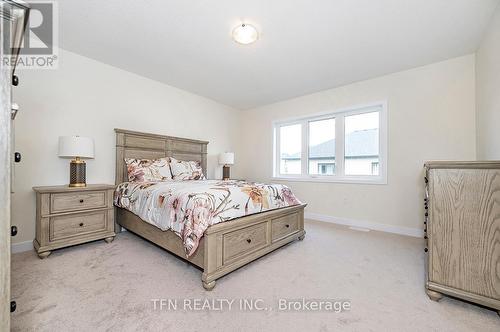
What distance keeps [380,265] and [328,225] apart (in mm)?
1414

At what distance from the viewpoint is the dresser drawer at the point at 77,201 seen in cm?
221

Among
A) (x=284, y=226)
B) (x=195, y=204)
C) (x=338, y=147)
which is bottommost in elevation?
(x=284, y=226)

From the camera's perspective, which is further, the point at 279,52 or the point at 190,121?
the point at 190,121

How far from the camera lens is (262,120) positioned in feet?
15.5

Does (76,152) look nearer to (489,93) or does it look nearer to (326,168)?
(326,168)

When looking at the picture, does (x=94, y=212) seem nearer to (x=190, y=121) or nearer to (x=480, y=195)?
(x=190, y=121)

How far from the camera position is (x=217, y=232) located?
5.52ft

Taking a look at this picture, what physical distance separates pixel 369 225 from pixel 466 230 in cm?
196

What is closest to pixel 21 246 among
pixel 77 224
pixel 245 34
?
pixel 77 224

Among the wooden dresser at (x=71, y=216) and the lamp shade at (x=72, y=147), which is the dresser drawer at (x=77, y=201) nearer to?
the wooden dresser at (x=71, y=216)

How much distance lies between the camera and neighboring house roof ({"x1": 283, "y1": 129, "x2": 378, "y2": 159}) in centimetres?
337

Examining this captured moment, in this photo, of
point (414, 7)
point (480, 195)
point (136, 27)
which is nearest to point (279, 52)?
point (414, 7)

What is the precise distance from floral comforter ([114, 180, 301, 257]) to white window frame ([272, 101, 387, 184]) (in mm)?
1509

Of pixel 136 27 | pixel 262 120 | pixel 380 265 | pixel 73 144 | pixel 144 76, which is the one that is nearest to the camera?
pixel 380 265
